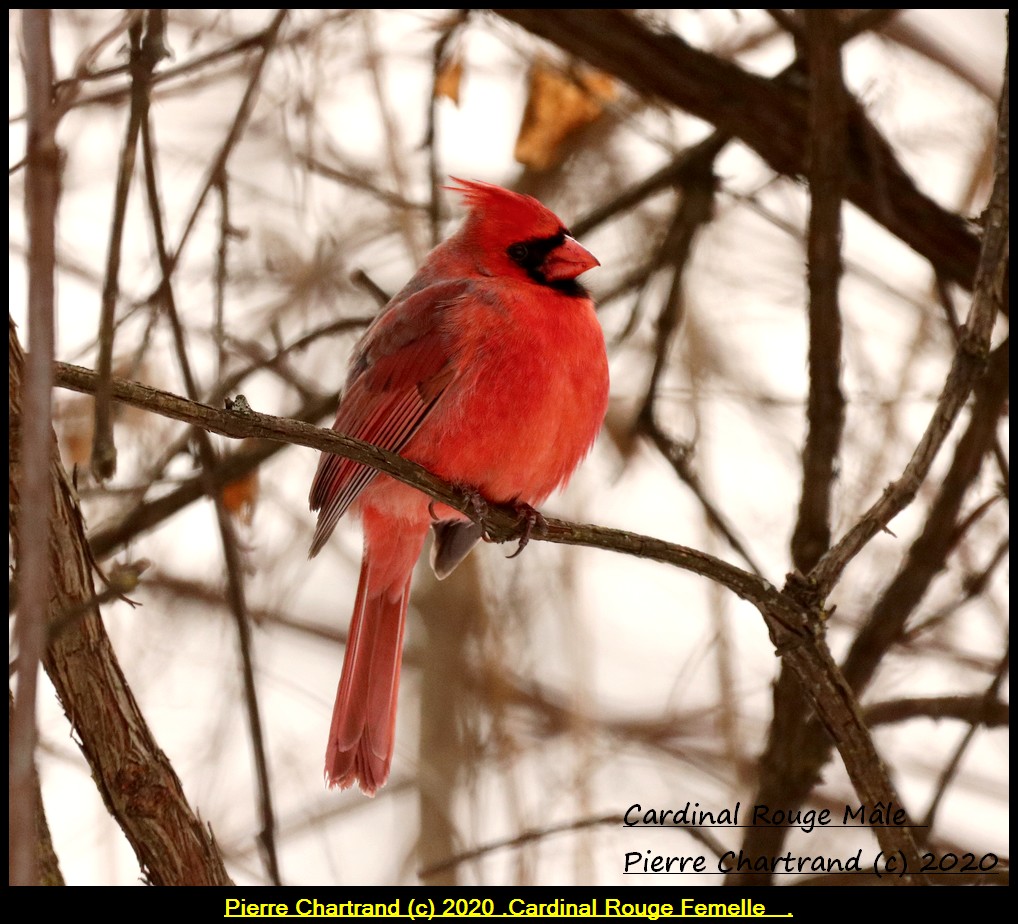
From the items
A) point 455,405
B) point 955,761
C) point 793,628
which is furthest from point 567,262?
point 955,761

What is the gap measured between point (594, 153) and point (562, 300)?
1.40m

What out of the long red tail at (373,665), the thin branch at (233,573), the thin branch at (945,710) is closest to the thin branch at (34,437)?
the thin branch at (233,573)

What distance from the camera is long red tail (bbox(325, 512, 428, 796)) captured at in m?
2.88

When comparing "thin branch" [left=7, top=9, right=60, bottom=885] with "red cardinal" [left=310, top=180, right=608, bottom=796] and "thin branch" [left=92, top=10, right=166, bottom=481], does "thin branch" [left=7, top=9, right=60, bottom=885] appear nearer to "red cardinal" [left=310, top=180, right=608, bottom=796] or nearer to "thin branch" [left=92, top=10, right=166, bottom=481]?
A: "thin branch" [left=92, top=10, right=166, bottom=481]

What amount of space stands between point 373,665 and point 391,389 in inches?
27.3

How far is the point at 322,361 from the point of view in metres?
3.96

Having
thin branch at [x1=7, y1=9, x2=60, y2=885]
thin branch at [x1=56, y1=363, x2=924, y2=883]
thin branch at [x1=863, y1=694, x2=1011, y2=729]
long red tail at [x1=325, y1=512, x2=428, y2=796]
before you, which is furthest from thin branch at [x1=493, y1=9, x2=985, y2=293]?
thin branch at [x1=7, y1=9, x2=60, y2=885]

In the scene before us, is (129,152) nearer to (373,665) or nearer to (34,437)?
(34,437)

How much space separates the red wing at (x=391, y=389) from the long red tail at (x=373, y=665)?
0.76ft

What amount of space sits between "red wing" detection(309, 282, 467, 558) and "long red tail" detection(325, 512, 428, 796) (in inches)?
→ 9.1

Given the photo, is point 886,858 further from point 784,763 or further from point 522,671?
point 522,671

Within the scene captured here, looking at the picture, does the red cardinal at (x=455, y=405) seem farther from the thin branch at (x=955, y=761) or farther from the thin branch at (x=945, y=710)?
the thin branch at (x=955, y=761)

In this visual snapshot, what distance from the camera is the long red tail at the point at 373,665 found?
288 centimetres

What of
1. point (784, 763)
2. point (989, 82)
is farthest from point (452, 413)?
point (989, 82)
